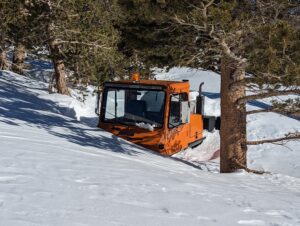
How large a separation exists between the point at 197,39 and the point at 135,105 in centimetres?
198

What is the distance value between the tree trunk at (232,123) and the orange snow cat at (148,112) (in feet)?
2.52

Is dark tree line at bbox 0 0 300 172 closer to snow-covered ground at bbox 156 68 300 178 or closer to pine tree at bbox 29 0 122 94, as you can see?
pine tree at bbox 29 0 122 94

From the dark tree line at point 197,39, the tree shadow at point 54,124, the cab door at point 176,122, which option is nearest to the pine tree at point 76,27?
the dark tree line at point 197,39

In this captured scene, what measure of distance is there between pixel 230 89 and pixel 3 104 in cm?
486

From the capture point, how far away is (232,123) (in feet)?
29.7

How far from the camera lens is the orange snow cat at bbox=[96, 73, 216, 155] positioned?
9500 millimetres

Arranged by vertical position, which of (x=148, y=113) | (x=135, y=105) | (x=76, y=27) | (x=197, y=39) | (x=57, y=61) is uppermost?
(x=76, y=27)

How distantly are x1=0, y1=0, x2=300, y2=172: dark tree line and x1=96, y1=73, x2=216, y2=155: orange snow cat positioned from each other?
0.66 meters

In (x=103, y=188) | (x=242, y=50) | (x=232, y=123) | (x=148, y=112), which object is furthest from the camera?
(x=148, y=112)

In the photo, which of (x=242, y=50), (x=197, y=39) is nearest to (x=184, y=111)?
(x=197, y=39)

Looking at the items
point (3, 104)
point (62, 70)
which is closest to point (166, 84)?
point (3, 104)

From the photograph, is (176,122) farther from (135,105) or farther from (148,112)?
(135,105)

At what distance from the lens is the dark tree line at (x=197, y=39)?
7258 mm

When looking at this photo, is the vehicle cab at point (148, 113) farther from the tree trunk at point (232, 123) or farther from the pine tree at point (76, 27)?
the pine tree at point (76, 27)
